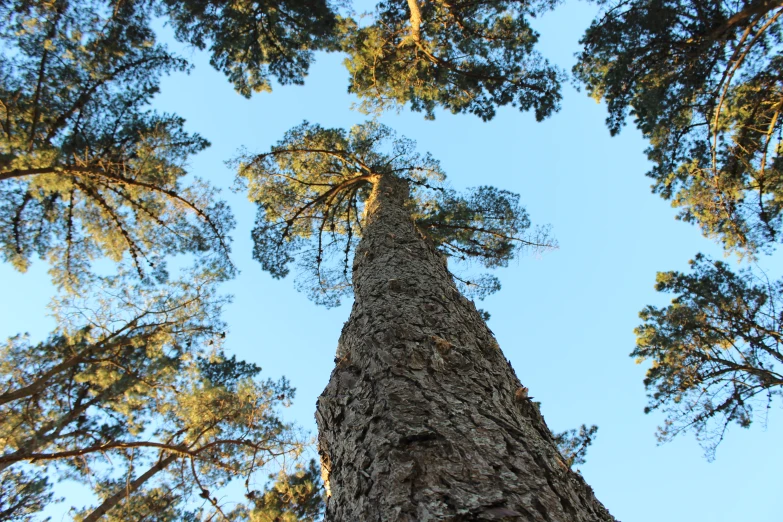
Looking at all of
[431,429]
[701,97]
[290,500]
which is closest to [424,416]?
[431,429]

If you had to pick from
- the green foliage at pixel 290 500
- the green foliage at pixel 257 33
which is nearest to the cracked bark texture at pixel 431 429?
the green foliage at pixel 290 500

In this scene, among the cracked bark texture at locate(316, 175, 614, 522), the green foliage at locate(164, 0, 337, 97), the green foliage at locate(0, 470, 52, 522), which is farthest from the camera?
the green foliage at locate(164, 0, 337, 97)

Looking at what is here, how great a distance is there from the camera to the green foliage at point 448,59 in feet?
26.4

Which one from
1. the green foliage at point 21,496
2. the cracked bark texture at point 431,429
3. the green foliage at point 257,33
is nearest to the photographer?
the cracked bark texture at point 431,429

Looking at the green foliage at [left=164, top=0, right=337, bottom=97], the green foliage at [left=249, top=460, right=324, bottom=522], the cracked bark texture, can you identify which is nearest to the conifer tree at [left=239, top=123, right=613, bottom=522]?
the cracked bark texture

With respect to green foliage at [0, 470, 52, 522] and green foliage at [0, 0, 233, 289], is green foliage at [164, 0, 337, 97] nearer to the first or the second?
green foliage at [0, 0, 233, 289]

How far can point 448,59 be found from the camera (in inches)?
338

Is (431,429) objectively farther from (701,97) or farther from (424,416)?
(701,97)

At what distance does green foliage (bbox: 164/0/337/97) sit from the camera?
7090mm

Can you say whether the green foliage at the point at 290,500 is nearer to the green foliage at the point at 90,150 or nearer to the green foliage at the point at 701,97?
the green foliage at the point at 90,150

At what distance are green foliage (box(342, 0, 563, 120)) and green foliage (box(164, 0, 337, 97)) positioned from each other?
1.03 metres

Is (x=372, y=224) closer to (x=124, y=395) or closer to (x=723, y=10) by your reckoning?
(x=124, y=395)

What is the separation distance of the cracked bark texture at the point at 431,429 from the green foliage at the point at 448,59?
623 centimetres

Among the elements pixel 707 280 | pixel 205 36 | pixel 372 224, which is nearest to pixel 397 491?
pixel 372 224
